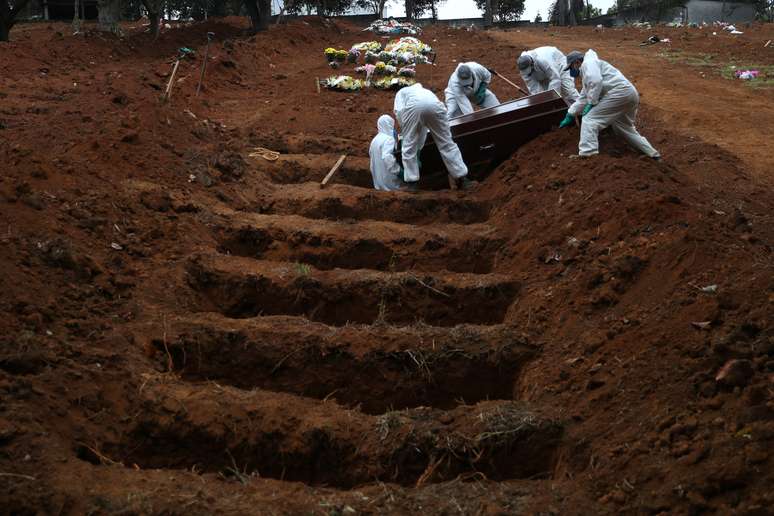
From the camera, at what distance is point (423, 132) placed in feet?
30.7

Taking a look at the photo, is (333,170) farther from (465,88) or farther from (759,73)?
(759,73)

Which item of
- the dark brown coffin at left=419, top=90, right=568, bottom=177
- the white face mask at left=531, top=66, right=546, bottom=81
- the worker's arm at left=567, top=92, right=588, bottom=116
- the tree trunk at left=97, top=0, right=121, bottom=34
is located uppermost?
the tree trunk at left=97, top=0, right=121, bottom=34

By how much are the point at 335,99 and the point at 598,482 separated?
10.4 metres

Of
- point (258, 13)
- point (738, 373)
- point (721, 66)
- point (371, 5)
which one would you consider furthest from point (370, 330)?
point (371, 5)

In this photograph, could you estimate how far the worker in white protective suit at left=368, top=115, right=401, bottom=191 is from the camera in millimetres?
9562

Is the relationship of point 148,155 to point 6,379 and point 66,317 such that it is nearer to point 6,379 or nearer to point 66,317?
point 66,317

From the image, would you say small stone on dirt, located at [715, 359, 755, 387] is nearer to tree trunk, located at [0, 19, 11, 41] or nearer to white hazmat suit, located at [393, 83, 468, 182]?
white hazmat suit, located at [393, 83, 468, 182]

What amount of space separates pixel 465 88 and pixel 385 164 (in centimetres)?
163

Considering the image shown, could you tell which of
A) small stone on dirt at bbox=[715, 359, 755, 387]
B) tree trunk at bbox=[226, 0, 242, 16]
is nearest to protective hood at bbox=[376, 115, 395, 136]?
small stone on dirt at bbox=[715, 359, 755, 387]

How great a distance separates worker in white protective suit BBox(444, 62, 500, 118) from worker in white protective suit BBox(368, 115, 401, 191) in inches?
43.2

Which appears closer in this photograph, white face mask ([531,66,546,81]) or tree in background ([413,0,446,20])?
white face mask ([531,66,546,81])

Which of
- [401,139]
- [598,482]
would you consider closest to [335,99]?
[401,139]

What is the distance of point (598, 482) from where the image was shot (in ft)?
13.9

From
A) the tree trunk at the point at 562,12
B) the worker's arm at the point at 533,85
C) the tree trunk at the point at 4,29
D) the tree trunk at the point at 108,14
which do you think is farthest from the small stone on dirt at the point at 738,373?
the tree trunk at the point at 562,12
